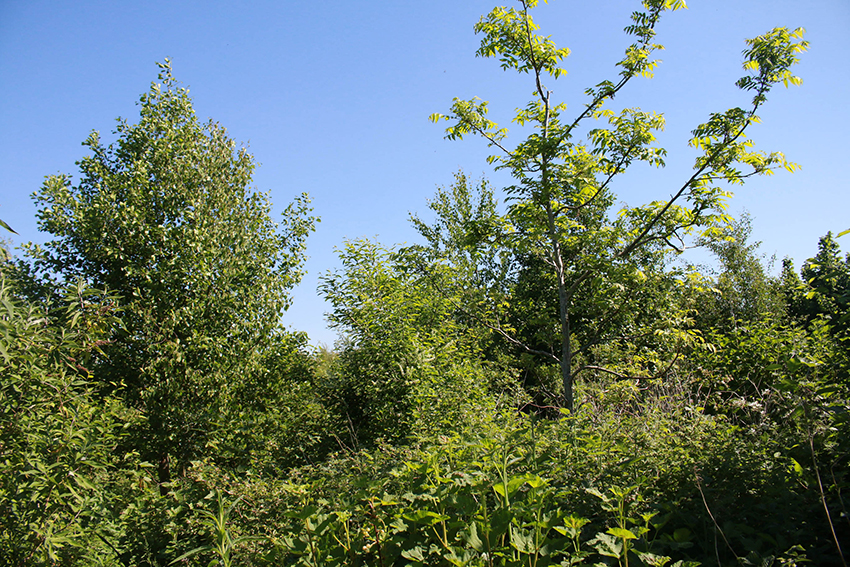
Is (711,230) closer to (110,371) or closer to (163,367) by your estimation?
(163,367)

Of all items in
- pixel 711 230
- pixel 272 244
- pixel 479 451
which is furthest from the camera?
pixel 272 244

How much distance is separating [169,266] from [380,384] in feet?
10.2

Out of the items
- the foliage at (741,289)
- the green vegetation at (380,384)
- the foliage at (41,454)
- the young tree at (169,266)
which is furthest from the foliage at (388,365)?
the foliage at (741,289)

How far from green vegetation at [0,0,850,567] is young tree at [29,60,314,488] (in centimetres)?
4

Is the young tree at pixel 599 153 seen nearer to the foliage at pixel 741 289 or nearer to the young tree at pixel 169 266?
the young tree at pixel 169 266

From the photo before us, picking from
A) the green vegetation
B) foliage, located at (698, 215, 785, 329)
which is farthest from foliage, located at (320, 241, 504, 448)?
foliage, located at (698, 215, 785, 329)

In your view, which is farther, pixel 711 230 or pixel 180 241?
pixel 180 241

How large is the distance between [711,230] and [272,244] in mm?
5831

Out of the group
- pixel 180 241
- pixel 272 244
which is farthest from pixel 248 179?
pixel 180 241

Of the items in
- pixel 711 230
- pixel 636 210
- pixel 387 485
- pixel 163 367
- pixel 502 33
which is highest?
pixel 502 33

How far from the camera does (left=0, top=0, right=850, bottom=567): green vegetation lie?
2.12 meters

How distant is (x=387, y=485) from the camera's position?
2566 millimetres

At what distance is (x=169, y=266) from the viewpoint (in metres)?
5.65

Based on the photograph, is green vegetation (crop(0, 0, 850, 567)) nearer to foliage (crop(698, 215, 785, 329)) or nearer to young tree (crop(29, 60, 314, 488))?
young tree (crop(29, 60, 314, 488))
